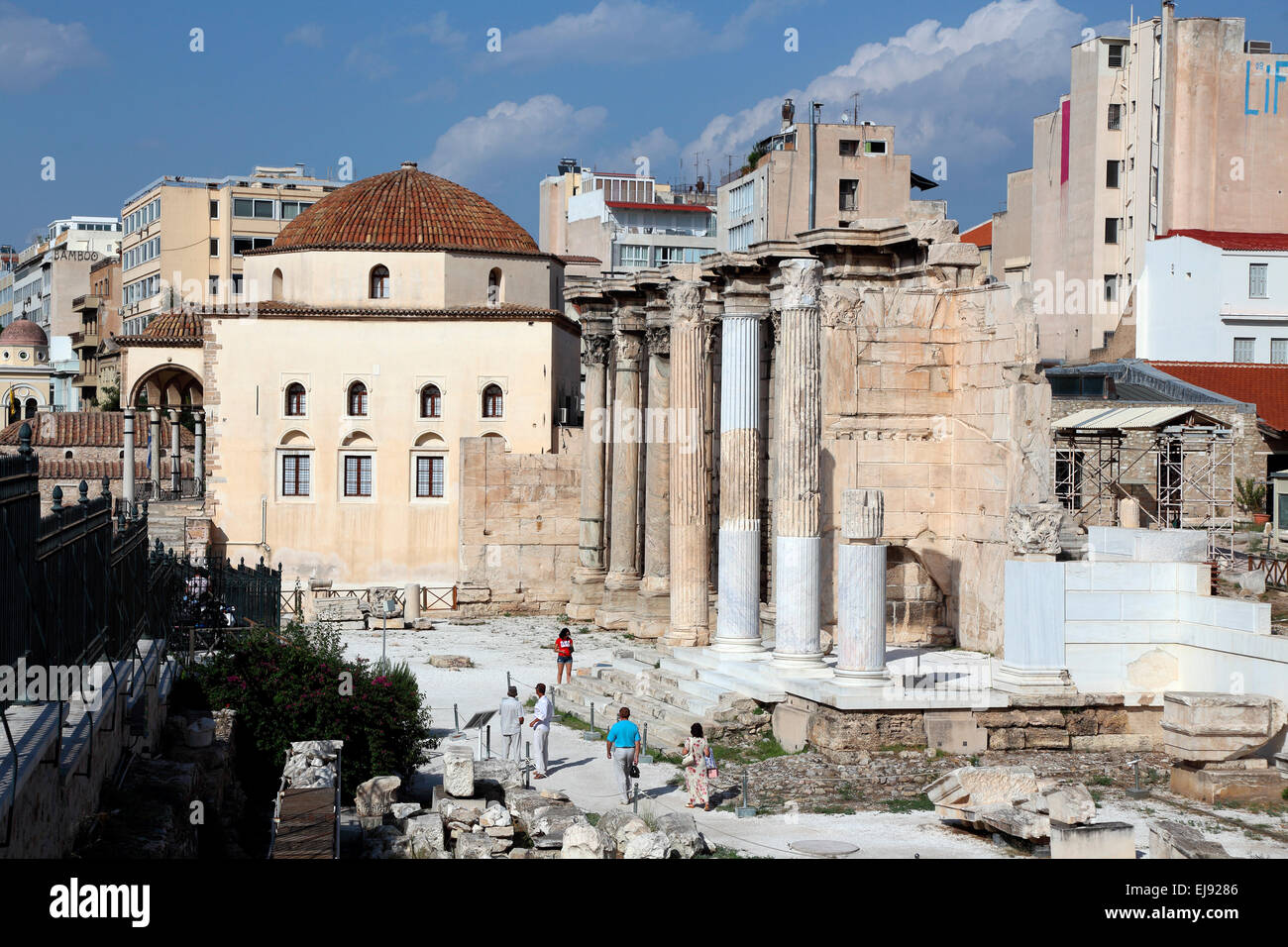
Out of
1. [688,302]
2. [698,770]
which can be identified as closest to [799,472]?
[698,770]

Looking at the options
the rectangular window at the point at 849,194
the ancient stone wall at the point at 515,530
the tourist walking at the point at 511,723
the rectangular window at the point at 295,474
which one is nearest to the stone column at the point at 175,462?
the rectangular window at the point at 295,474

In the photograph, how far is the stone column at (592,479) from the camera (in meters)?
33.5

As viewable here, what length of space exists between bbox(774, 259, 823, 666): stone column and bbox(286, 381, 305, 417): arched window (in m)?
19.0

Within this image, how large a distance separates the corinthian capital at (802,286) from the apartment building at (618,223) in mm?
50696

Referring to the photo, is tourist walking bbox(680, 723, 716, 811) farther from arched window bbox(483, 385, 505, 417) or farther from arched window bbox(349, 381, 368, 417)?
arched window bbox(349, 381, 368, 417)

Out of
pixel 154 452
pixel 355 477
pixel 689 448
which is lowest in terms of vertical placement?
pixel 355 477

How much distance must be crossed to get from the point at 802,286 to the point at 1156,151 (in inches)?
1192

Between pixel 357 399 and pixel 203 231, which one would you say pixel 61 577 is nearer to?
pixel 357 399

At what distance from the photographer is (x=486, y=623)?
3475 centimetres

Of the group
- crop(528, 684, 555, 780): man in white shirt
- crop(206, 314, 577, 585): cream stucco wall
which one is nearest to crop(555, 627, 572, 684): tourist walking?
crop(528, 684, 555, 780): man in white shirt

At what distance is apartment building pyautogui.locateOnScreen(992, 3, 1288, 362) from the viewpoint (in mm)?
47281

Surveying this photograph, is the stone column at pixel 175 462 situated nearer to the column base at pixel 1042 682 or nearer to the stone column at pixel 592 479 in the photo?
the stone column at pixel 592 479

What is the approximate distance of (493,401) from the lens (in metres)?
38.8
